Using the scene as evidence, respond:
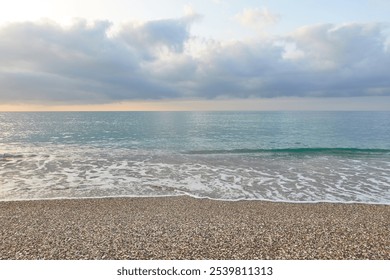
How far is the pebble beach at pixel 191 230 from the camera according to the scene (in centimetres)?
658

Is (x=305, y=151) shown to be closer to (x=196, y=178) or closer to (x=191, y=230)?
(x=196, y=178)

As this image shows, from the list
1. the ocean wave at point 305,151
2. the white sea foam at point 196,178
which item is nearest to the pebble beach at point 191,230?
the white sea foam at point 196,178

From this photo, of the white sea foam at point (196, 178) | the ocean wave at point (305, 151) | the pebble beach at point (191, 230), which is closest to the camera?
the pebble beach at point (191, 230)

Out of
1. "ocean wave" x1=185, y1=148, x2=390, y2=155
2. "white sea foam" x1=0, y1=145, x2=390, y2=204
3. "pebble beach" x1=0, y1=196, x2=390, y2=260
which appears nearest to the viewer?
"pebble beach" x1=0, y1=196, x2=390, y2=260

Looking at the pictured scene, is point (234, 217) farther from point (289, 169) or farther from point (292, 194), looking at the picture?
point (289, 169)

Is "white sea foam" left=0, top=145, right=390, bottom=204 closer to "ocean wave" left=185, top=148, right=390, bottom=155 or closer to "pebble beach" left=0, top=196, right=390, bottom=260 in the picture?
"pebble beach" left=0, top=196, right=390, bottom=260

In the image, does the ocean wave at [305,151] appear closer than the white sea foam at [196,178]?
No

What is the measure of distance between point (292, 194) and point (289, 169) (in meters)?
7.22

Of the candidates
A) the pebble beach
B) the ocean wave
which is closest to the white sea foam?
the pebble beach

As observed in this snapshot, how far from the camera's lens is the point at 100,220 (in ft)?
31.2

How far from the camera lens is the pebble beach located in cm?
658

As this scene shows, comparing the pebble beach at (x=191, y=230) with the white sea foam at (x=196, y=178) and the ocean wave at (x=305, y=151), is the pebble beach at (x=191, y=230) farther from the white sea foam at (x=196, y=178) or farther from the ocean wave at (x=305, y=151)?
the ocean wave at (x=305, y=151)
